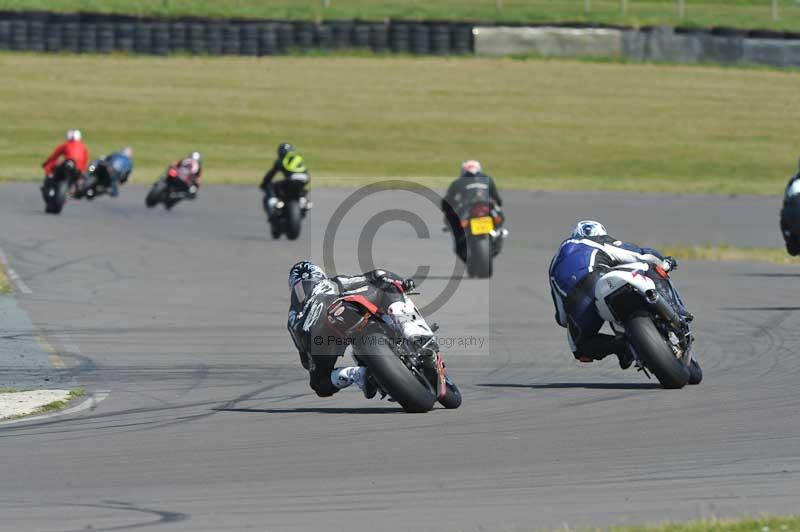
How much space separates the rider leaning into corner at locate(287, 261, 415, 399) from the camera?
361 inches

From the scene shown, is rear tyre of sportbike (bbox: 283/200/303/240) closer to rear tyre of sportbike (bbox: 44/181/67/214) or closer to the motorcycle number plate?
rear tyre of sportbike (bbox: 44/181/67/214)

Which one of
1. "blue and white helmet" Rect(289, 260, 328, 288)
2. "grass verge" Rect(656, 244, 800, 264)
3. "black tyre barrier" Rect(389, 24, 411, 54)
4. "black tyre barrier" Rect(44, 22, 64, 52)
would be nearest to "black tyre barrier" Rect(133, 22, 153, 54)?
"black tyre barrier" Rect(44, 22, 64, 52)

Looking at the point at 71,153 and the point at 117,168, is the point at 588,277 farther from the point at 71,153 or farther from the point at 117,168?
the point at 117,168

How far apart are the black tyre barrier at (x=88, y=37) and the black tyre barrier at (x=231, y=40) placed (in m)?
3.53

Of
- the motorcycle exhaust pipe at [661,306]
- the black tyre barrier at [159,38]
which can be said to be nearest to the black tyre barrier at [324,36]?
the black tyre barrier at [159,38]

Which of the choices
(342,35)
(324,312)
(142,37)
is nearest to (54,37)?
(142,37)

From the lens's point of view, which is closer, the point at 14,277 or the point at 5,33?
the point at 14,277

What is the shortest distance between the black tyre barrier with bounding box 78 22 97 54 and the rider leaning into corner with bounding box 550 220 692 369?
34207 millimetres

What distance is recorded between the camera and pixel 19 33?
143ft

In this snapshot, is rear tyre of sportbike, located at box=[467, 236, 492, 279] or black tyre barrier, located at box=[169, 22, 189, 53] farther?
black tyre barrier, located at box=[169, 22, 189, 53]

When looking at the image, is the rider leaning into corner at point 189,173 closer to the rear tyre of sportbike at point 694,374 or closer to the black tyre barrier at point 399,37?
the black tyre barrier at point 399,37

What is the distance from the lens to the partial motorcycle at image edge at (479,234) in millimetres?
18438

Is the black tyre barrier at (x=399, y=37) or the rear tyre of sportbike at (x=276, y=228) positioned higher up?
the black tyre barrier at (x=399, y=37)

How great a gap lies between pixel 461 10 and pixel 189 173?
64.4ft
